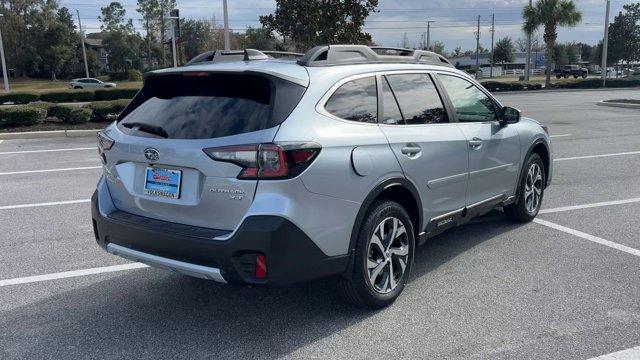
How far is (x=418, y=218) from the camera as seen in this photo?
14.3 ft

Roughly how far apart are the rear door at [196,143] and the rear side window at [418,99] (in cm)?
109

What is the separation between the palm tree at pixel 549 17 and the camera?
43938 mm

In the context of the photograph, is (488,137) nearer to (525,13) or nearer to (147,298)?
(147,298)

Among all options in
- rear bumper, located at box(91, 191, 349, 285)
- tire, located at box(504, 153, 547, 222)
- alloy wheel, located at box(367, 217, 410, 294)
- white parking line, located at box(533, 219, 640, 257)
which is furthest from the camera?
tire, located at box(504, 153, 547, 222)

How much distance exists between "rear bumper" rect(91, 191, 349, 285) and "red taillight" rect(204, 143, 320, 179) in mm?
257

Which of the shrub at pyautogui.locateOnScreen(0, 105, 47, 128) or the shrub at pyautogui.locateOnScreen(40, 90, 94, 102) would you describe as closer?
the shrub at pyautogui.locateOnScreen(0, 105, 47, 128)

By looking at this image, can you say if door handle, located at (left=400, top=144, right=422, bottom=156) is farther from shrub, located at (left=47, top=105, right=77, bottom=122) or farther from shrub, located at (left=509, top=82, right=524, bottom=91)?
shrub, located at (left=509, top=82, right=524, bottom=91)

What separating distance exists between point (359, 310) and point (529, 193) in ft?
9.76

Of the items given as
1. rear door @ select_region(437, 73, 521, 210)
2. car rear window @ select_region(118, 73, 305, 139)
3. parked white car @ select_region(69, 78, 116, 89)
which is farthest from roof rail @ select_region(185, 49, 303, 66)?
parked white car @ select_region(69, 78, 116, 89)

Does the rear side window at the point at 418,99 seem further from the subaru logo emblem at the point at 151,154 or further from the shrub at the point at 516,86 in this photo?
the shrub at the point at 516,86

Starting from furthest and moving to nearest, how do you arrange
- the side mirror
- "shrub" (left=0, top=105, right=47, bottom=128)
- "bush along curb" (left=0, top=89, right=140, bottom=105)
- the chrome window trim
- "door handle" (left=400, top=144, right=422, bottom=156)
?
"bush along curb" (left=0, top=89, right=140, bottom=105), "shrub" (left=0, top=105, right=47, bottom=128), the side mirror, "door handle" (left=400, top=144, right=422, bottom=156), the chrome window trim

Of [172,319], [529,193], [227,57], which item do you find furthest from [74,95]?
[172,319]

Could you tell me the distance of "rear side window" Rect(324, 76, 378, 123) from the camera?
378 cm

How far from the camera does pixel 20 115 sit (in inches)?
627
